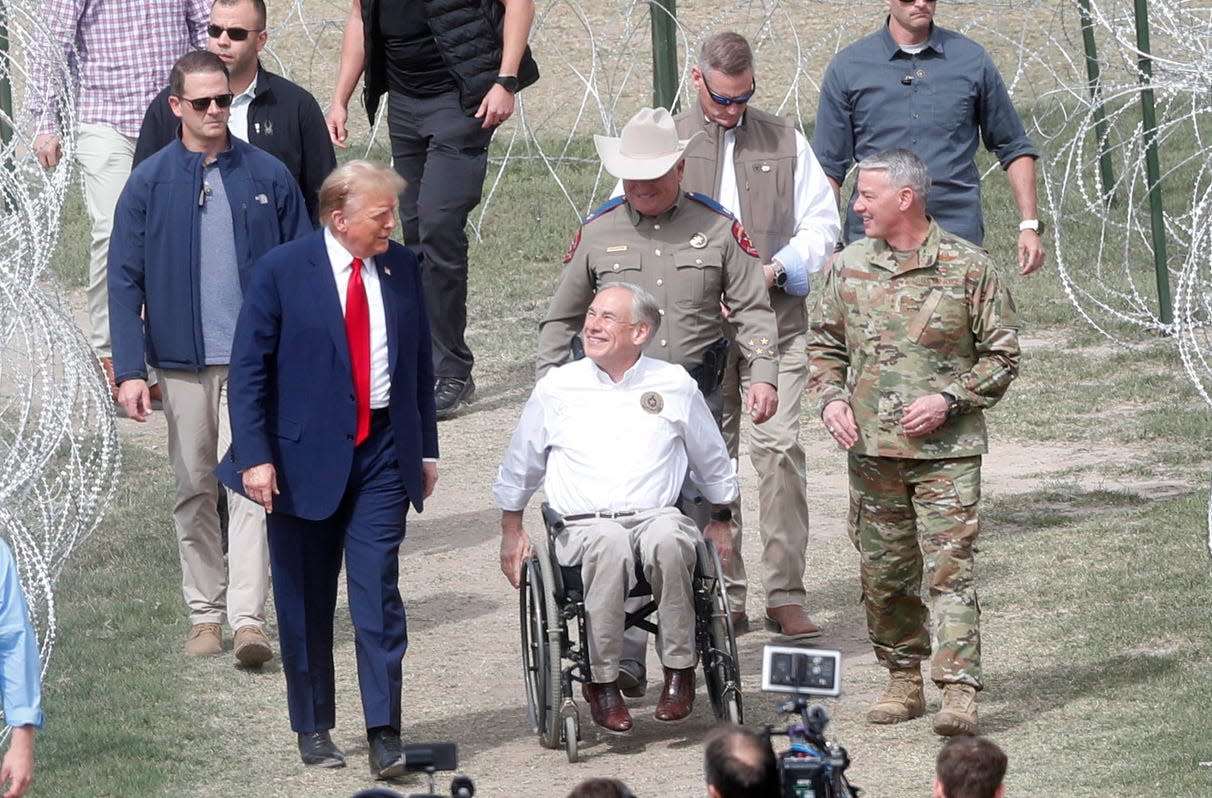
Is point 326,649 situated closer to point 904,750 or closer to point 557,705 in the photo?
point 557,705

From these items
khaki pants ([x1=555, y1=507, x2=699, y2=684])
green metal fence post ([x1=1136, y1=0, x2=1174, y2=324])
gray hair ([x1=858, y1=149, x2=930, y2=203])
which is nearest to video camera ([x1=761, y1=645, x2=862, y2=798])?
khaki pants ([x1=555, y1=507, x2=699, y2=684])

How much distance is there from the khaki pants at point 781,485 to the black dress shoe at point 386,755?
5.62 ft

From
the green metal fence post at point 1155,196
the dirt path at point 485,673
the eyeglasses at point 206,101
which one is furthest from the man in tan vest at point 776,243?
the green metal fence post at point 1155,196

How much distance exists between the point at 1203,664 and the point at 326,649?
2.71 metres

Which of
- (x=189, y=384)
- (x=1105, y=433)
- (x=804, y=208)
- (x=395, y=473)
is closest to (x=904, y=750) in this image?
(x=395, y=473)

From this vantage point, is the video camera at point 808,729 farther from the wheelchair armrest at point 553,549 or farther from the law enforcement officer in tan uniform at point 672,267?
the law enforcement officer in tan uniform at point 672,267

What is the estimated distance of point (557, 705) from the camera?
634 cm

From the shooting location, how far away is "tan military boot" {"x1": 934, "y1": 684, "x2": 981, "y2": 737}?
6266mm

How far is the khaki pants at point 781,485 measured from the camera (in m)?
7.55

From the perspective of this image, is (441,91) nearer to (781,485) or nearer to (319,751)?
(781,485)

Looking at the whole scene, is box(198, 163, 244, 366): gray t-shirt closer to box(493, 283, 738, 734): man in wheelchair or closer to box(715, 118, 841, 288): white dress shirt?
box(493, 283, 738, 734): man in wheelchair

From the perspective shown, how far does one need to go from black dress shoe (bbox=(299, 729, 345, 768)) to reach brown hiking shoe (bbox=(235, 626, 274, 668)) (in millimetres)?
949

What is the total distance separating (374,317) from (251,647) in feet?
4.96

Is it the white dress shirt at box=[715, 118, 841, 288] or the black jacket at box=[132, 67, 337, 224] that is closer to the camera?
the white dress shirt at box=[715, 118, 841, 288]
